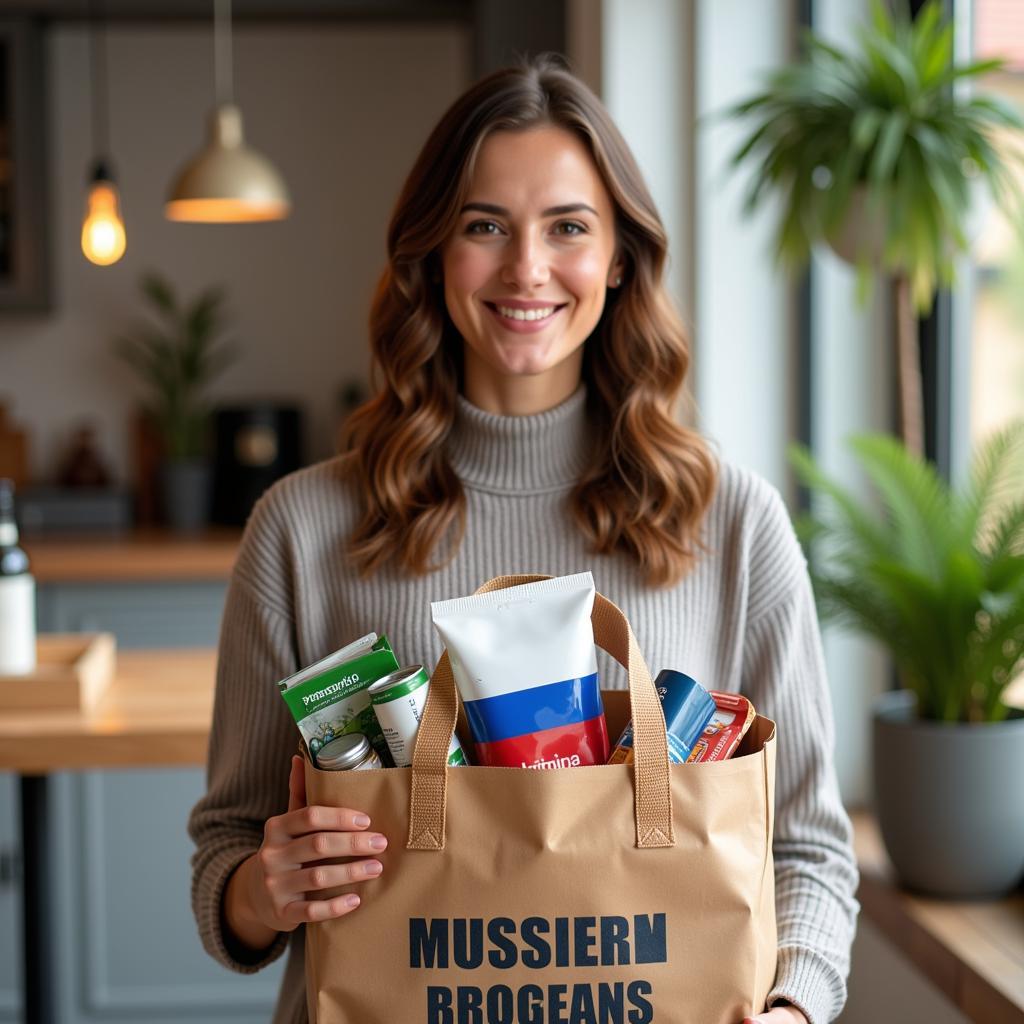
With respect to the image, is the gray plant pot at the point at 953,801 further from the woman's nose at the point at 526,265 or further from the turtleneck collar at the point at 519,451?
the woman's nose at the point at 526,265

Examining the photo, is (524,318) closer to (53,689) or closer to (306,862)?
(306,862)

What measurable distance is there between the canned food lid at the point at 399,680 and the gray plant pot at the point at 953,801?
1043mm

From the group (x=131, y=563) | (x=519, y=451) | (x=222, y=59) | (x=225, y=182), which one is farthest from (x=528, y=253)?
(x=222, y=59)

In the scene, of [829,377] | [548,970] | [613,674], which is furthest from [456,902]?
[829,377]

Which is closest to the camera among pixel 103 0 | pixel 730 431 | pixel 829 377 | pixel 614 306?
pixel 614 306


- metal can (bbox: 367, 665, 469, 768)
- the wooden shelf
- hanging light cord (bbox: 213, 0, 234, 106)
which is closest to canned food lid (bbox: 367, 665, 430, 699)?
metal can (bbox: 367, 665, 469, 768)


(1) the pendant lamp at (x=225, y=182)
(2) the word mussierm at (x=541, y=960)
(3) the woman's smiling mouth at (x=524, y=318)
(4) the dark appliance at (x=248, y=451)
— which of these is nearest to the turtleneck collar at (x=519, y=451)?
(3) the woman's smiling mouth at (x=524, y=318)

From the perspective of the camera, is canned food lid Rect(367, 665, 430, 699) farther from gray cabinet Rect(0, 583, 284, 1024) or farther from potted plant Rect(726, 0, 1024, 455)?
gray cabinet Rect(0, 583, 284, 1024)

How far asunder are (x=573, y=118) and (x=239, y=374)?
3.13 metres

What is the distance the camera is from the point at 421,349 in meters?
1.31

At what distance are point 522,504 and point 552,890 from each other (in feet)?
1.45

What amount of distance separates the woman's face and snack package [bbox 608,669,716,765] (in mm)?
336

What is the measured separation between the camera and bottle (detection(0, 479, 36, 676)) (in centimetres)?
202

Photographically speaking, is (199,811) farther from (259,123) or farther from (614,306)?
(259,123)
